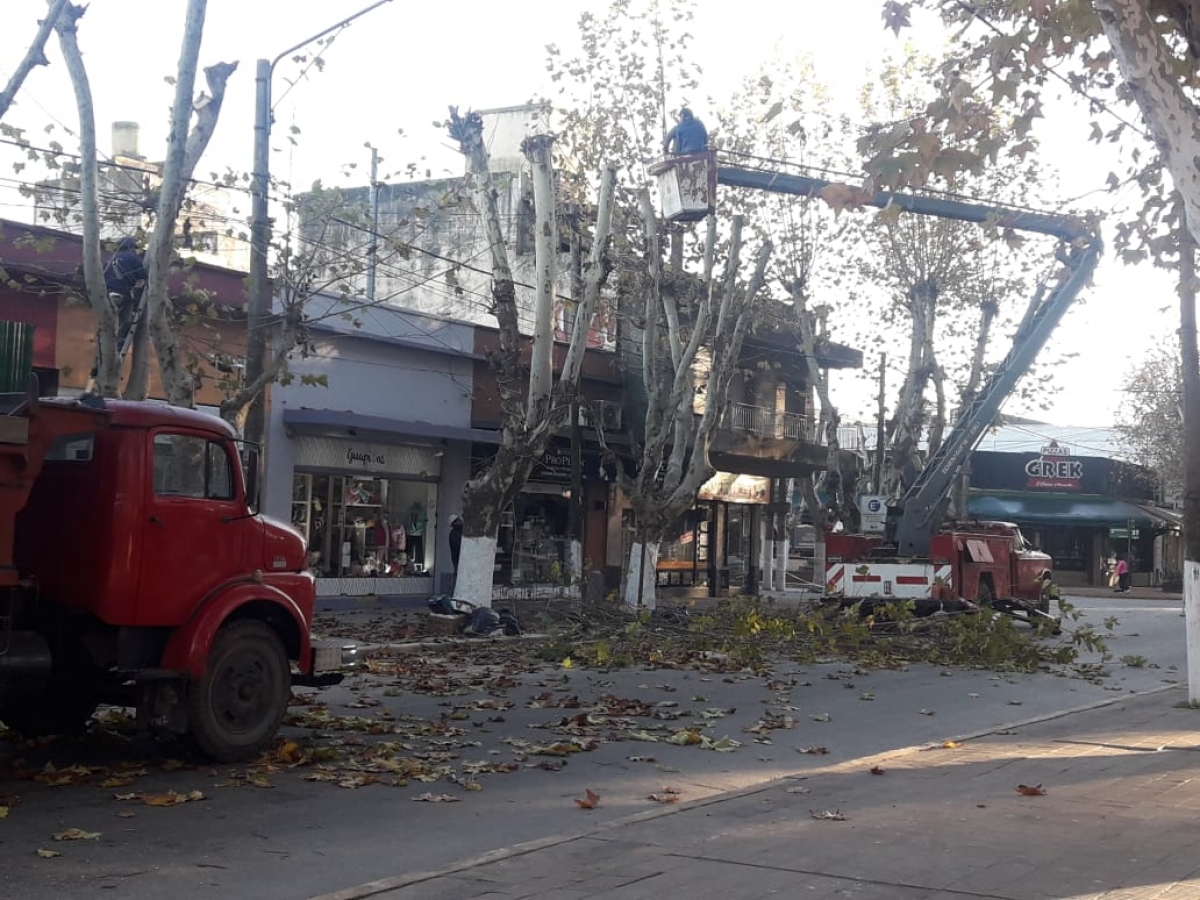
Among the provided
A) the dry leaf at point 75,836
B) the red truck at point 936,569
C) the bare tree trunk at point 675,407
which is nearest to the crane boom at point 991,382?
the red truck at point 936,569

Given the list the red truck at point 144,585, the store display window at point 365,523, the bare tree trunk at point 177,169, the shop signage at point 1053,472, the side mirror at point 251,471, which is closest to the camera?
the red truck at point 144,585

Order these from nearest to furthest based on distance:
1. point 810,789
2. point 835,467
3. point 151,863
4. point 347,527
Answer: point 151,863, point 810,789, point 347,527, point 835,467

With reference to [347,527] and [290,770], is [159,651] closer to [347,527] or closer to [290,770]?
[290,770]

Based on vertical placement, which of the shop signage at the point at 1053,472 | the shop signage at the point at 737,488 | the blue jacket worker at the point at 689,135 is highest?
the blue jacket worker at the point at 689,135

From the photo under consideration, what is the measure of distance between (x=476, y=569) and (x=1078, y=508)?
4106 centimetres

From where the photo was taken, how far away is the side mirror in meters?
9.91

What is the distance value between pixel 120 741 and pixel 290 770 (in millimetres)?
1816

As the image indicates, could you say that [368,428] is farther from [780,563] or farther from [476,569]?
[780,563]

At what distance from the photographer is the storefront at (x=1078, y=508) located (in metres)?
54.7

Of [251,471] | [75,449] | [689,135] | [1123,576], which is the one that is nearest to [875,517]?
[689,135]

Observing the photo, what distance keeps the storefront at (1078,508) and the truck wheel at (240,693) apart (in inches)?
1879

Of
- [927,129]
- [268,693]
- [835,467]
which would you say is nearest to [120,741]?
[268,693]

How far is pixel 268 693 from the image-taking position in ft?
31.8

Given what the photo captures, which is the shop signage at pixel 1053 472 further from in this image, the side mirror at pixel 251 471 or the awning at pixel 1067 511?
the side mirror at pixel 251 471
